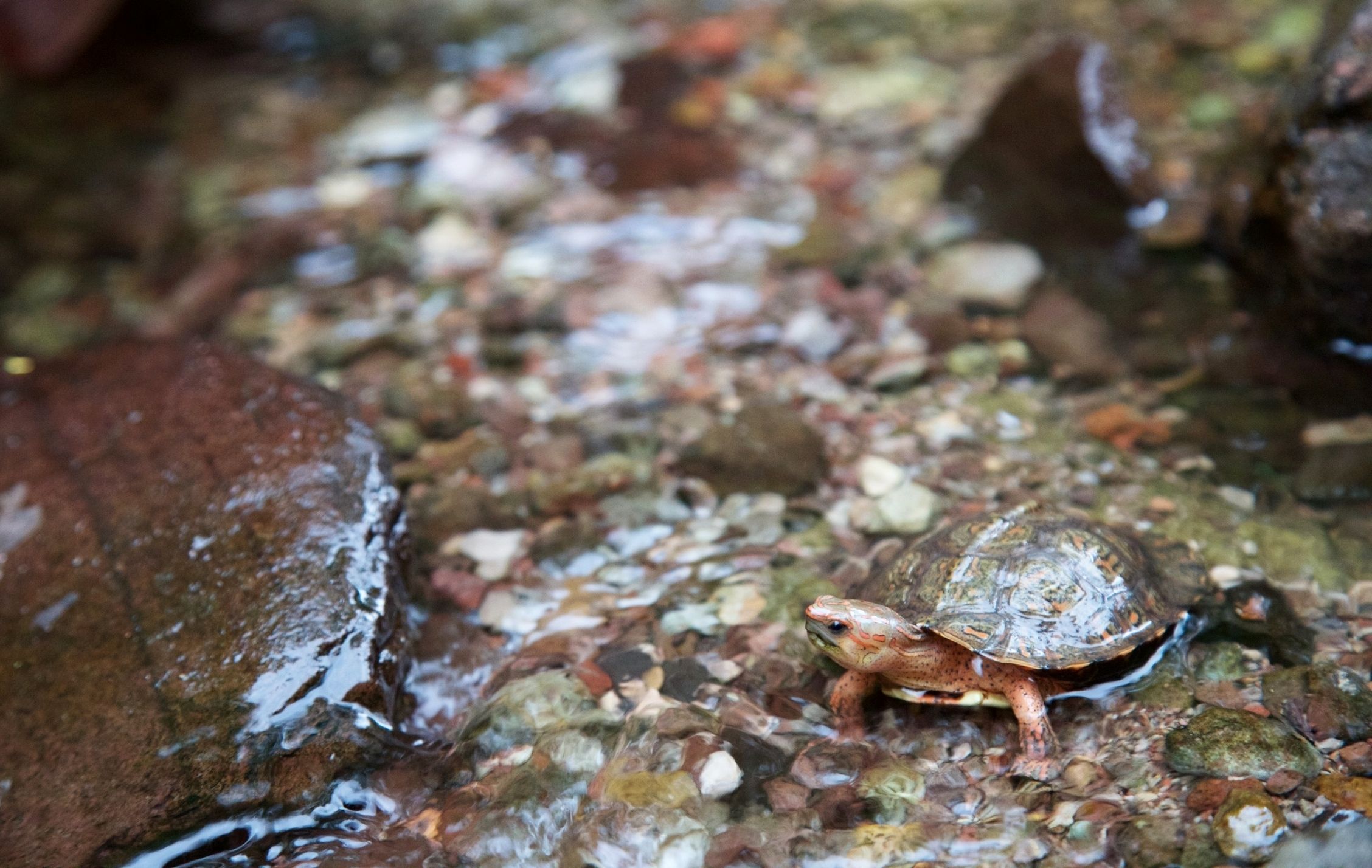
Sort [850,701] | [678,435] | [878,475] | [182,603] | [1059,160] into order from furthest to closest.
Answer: [1059,160], [678,435], [878,475], [182,603], [850,701]

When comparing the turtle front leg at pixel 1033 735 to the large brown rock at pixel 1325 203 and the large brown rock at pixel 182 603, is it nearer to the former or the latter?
the large brown rock at pixel 182 603

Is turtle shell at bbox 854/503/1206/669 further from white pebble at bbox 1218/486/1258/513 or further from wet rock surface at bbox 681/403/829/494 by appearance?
wet rock surface at bbox 681/403/829/494

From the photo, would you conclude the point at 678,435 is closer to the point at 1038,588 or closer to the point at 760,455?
the point at 760,455

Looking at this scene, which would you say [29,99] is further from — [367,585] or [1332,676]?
[1332,676]

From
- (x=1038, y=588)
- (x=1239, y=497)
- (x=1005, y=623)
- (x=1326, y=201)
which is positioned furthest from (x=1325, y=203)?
(x=1005, y=623)

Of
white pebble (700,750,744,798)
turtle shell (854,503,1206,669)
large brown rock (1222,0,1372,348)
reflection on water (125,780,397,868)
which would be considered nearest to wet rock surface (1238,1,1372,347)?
large brown rock (1222,0,1372,348)

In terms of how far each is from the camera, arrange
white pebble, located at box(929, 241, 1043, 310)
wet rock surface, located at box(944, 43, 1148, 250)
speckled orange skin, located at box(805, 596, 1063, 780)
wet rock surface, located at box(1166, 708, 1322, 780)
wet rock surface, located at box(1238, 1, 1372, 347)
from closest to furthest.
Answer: wet rock surface, located at box(1166, 708, 1322, 780)
speckled orange skin, located at box(805, 596, 1063, 780)
wet rock surface, located at box(1238, 1, 1372, 347)
white pebble, located at box(929, 241, 1043, 310)
wet rock surface, located at box(944, 43, 1148, 250)
